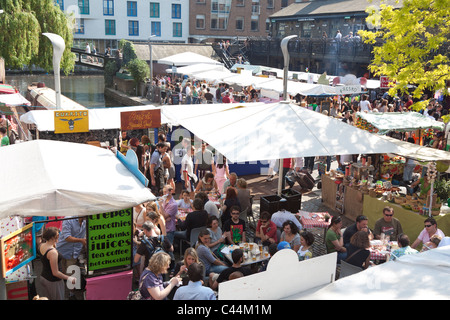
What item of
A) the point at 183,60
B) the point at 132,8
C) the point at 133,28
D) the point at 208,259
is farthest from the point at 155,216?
the point at 132,8

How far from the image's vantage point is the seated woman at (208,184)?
10602 mm

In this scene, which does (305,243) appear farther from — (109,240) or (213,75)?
(213,75)

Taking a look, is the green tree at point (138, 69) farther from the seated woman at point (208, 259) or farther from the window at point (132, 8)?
the window at point (132, 8)

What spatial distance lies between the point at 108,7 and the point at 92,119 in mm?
51289

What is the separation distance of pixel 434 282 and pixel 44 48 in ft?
87.1

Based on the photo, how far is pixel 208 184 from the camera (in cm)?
1072

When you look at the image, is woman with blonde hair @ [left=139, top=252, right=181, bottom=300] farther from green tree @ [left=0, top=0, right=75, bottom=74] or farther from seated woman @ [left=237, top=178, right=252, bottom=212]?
green tree @ [left=0, top=0, right=75, bottom=74]

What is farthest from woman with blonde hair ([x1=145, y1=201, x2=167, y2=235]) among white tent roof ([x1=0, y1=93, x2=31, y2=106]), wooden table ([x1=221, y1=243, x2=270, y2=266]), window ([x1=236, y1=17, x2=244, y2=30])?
window ([x1=236, y1=17, x2=244, y2=30])

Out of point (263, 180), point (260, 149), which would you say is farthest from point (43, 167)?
point (263, 180)

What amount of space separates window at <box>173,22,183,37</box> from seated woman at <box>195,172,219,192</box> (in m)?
55.2

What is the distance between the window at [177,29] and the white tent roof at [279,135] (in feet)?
185

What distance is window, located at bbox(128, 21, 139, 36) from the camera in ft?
201

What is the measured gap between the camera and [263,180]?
14047 millimetres
